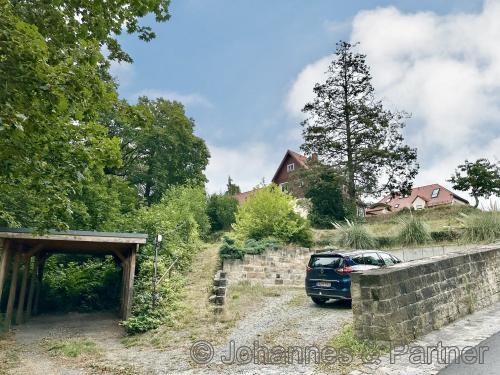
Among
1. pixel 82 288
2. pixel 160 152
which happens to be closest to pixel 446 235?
pixel 82 288

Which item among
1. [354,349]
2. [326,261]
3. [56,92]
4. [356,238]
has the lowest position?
[354,349]

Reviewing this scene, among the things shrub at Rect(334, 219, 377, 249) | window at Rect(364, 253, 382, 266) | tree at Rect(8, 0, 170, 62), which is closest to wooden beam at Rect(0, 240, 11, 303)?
tree at Rect(8, 0, 170, 62)

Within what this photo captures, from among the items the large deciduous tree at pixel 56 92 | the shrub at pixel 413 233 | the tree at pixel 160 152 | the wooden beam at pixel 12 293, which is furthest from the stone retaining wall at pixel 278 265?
the tree at pixel 160 152

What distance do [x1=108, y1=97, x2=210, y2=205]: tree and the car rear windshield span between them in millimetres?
20574

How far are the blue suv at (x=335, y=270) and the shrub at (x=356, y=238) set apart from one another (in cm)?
663

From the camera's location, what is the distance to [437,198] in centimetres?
5038

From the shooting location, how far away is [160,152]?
31016 millimetres

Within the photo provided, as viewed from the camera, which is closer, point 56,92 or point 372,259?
point 56,92

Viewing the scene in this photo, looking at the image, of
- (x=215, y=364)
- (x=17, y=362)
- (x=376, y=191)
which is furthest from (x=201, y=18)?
(x=376, y=191)

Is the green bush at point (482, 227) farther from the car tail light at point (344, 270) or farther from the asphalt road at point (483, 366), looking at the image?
the asphalt road at point (483, 366)

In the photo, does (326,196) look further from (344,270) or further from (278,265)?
(344,270)

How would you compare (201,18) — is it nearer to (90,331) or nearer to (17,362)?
(17,362)

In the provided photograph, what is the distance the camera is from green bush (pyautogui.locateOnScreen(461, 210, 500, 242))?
1464 centimetres

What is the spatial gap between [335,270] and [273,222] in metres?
9.06
